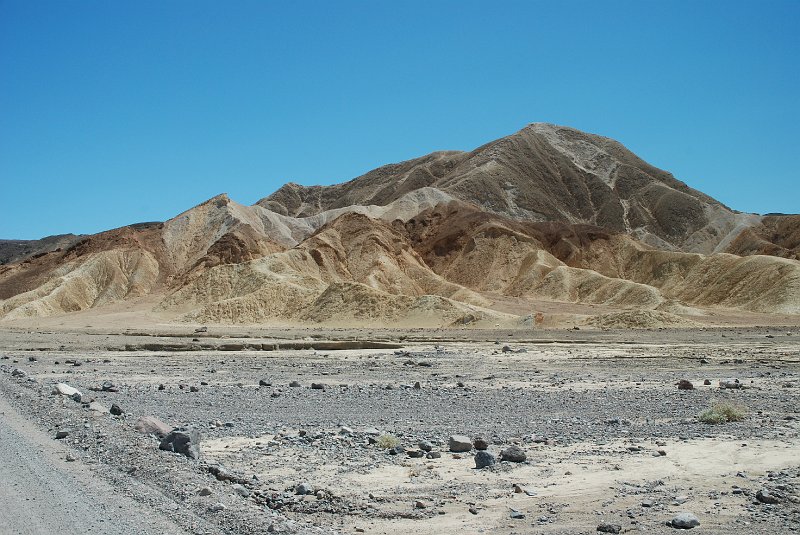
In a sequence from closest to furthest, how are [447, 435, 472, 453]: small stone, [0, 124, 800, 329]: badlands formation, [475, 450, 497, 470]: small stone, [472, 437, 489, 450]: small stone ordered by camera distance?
[475, 450, 497, 470]: small stone < [447, 435, 472, 453]: small stone < [472, 437, 489, 450]: small stone < [0, 124, 800, 329]: badlands formation

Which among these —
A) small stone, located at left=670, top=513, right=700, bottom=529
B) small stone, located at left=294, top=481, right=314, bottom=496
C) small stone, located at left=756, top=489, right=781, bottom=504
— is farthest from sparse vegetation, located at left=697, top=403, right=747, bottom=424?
small stone, located at left=294, top=481, right=314, bottom=496

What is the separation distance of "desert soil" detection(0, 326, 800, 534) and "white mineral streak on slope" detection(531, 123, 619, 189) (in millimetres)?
143718

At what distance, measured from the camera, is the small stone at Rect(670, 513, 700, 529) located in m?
8.75

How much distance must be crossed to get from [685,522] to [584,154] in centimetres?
17468

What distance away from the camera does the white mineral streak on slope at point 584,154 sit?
547 ft

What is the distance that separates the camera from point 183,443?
1148cm

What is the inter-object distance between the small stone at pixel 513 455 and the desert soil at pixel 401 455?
0.33ft

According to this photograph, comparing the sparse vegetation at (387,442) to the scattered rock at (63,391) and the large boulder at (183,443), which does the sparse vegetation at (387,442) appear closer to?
the large boulder at (183,443)

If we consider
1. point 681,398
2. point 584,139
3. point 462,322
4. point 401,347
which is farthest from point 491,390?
point 584,139

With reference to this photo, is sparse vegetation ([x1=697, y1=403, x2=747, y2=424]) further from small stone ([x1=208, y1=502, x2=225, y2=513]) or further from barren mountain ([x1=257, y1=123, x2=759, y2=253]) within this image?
barren mountain ([x1=257, y1=123, x2=759, y2=253])

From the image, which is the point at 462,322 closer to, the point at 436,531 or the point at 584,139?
the point at 436,531

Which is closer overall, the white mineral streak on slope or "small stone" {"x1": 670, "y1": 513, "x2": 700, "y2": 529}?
"small stone" {"x1": 670, "y1": 513, "x2": 700, "y2": 529}

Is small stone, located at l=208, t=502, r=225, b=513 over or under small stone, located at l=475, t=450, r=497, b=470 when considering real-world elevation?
over

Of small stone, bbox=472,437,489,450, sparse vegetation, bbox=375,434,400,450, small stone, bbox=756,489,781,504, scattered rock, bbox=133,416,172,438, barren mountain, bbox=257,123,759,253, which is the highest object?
barren mountain, bbox=257,123,759,253
